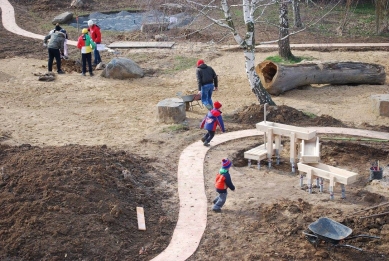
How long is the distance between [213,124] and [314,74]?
234 inches

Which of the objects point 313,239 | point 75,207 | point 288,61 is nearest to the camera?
point 313,239

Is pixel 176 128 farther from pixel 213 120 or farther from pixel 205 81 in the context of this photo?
pixel 213 120

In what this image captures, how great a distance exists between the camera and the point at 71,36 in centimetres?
2634

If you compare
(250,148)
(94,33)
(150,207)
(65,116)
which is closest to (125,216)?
(150,207)

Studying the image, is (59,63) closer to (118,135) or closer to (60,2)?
(118,135)

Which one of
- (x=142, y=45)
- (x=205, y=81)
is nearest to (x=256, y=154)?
(x=205, y=81)

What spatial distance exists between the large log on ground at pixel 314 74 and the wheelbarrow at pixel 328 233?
8656 millimetres

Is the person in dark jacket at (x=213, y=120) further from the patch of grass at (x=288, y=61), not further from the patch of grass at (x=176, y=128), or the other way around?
the patch of grass at (x=288, y=61)

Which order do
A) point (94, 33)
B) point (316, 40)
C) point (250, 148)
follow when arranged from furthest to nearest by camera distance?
point (316, 40) < point (94, 33) < point (250, 148)

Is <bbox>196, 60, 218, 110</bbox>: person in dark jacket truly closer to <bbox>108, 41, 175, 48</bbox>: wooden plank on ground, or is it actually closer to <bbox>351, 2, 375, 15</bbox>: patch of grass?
<bbox>108, 41, 175, 48</bbox>: wooden plank on ground

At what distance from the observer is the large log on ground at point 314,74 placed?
1791 cm

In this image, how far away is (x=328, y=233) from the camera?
943 cm

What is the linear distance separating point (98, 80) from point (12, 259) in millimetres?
11452

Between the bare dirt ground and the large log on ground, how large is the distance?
0.31m
